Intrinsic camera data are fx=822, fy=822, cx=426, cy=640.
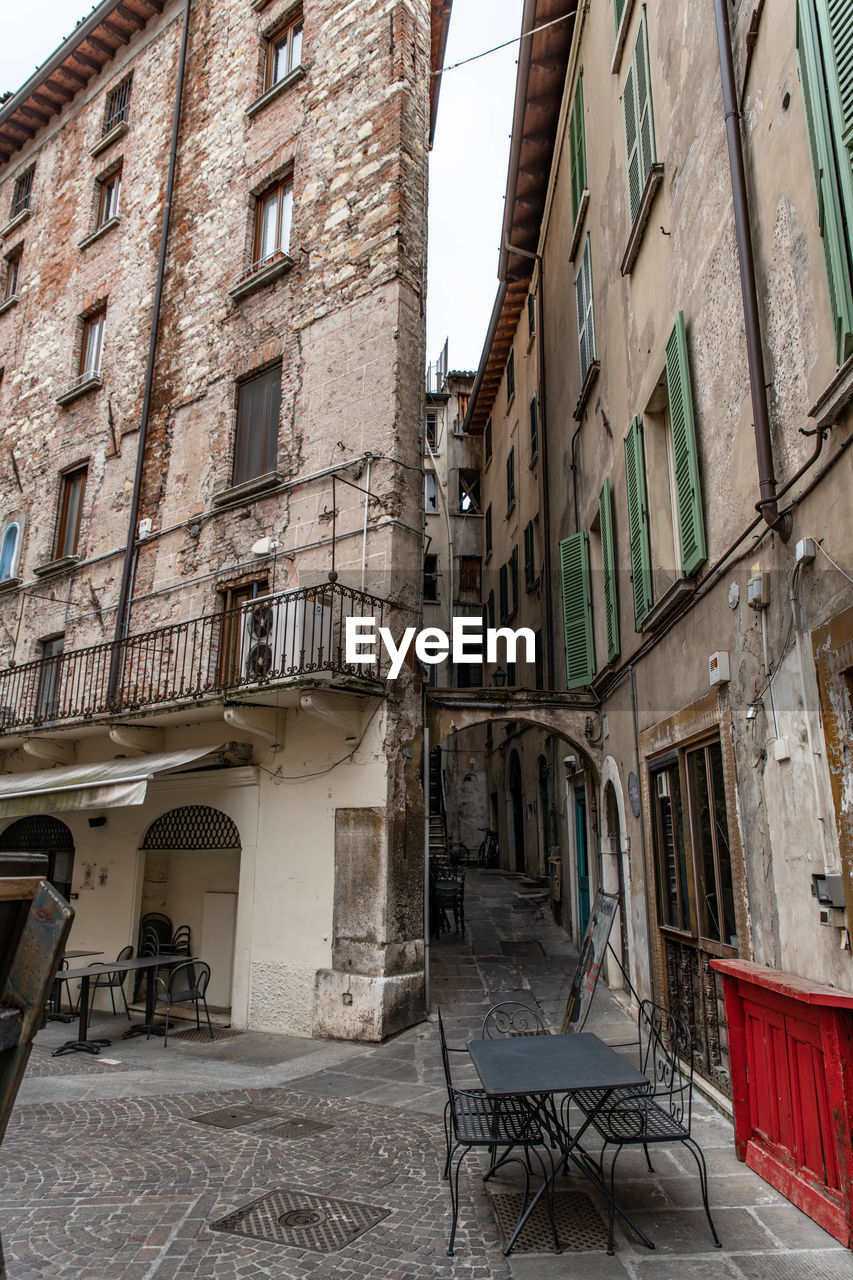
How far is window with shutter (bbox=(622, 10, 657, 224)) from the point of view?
735 centimetres

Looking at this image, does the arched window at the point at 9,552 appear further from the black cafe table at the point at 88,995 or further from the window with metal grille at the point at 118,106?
the black cafe table at the point at 88,995

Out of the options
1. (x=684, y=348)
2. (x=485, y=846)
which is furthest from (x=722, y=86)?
(x=485, y=846)

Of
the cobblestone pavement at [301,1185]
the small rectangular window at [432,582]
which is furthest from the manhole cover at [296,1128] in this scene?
the small rectangular window at [432,582]

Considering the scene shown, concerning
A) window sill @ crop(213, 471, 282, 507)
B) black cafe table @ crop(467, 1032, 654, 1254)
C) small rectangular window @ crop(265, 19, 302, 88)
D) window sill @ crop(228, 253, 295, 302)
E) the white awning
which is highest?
small rectangular window @ crop(265, 19, 302, 88)

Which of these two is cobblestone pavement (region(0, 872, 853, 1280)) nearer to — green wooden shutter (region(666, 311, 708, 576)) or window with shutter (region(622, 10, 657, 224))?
green wooden shutter (region(666, 311, 708, 576))

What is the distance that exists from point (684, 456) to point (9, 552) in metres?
13.3

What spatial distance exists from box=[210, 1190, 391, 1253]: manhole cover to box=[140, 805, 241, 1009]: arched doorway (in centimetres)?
578

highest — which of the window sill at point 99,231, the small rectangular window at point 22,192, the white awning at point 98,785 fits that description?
the small rectangular window at point 22,192

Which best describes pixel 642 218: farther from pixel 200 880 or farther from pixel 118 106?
pixel 118 106

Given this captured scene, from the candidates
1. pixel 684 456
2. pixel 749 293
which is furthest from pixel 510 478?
pixel 749 293

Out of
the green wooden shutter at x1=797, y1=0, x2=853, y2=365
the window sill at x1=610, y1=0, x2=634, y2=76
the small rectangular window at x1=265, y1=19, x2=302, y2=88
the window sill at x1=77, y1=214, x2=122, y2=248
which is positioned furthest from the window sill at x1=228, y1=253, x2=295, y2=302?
the green wooden shutter at x1=797, y1=0, x2=853, y2=365

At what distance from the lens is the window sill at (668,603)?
234 inches

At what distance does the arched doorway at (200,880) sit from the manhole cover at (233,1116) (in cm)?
398

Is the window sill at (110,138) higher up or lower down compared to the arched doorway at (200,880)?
higher up
